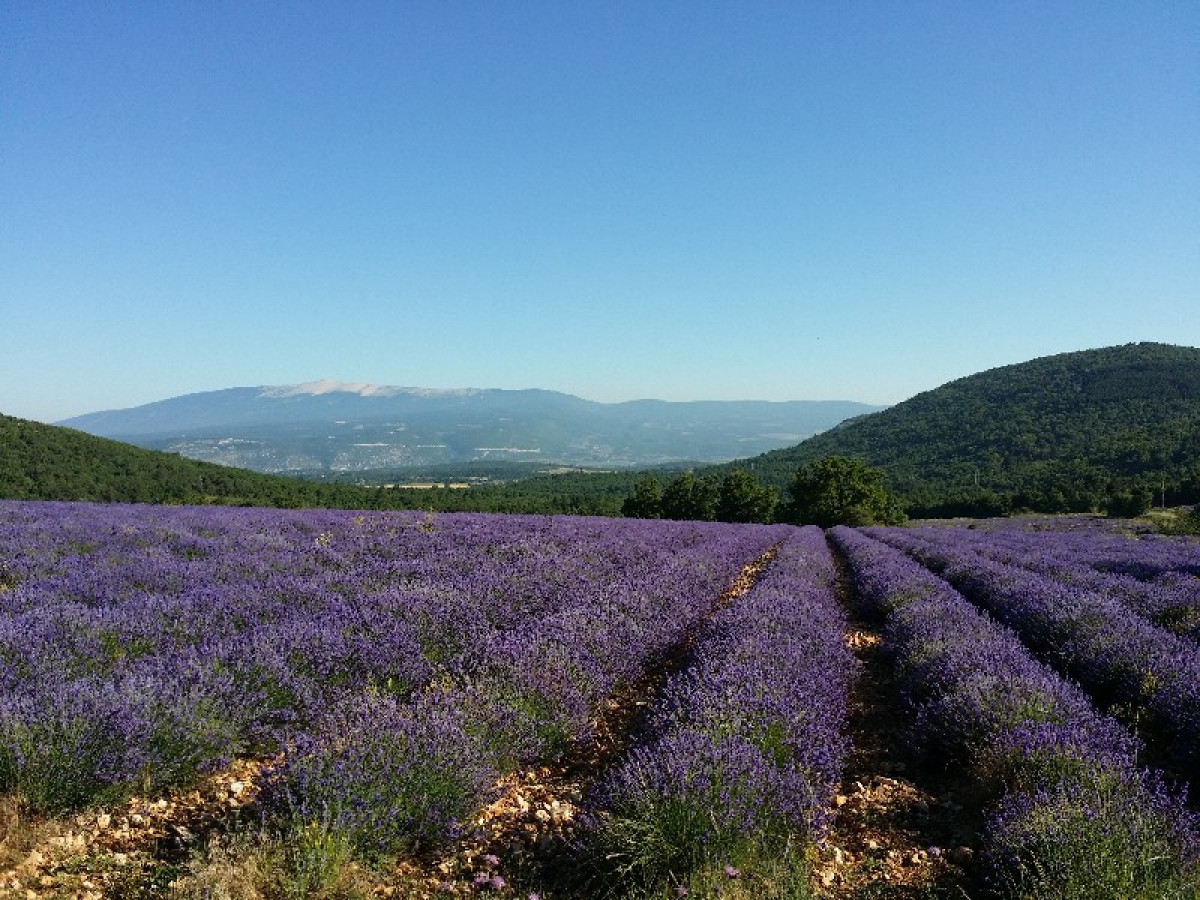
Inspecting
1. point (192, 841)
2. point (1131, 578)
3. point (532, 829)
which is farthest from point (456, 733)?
point (1131, 578)

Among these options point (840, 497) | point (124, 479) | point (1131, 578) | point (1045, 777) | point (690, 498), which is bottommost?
point (690, 498)

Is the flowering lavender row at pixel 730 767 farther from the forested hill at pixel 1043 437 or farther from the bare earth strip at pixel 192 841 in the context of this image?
the forested hill at pixel 1043 437

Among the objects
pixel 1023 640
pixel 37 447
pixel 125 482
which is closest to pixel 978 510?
pixel 1023 640

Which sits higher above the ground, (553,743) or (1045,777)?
(1045,777)

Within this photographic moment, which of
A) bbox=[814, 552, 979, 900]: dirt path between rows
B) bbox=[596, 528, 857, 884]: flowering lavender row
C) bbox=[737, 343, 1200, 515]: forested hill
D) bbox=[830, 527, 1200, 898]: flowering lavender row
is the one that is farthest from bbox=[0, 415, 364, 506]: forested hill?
bbox=[737, 343, 1200, 515]: forested hill

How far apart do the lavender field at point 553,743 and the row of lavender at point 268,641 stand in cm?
3

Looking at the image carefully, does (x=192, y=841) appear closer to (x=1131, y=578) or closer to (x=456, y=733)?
(x=456, y=733)

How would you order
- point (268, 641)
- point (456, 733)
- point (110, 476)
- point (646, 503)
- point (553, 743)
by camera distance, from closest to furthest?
point (456, 733) < point (553, 743) < point (268, 641) < point (110, 476) < point (646, 503)

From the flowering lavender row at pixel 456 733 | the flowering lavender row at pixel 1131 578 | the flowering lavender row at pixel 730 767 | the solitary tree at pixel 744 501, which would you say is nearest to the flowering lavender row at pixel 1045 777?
the flowering lavender row at pixel 730 767

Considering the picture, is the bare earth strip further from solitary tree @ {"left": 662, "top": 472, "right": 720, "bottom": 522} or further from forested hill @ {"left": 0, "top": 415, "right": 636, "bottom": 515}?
solitary tree @ {"left": 662, "top": 472, "right": 720, "bottom": 522}

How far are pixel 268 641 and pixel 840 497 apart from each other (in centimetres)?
4435

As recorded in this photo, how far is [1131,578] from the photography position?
10164mm

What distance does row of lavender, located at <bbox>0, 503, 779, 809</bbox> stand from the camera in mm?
3027

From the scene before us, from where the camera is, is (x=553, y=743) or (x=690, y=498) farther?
(x=690, y=498)
